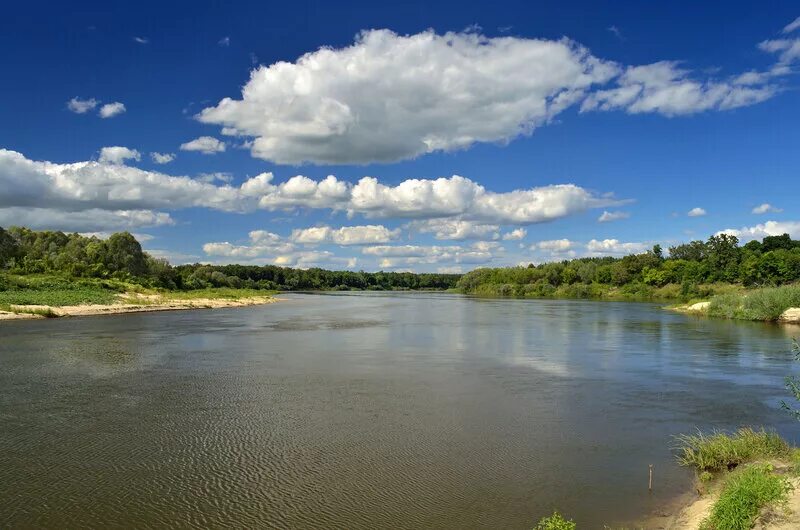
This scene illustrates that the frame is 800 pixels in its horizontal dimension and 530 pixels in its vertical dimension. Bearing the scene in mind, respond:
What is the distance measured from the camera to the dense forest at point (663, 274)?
88.2 m

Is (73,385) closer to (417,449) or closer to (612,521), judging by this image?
(417,449)

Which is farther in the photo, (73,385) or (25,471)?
(73,385)

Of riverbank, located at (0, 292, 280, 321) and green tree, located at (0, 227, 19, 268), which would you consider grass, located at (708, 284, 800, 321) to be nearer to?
riverbank, located at (0, 292, 280, 321)

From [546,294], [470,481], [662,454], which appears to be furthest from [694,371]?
[546,294]

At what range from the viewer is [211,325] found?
42844 millimetres

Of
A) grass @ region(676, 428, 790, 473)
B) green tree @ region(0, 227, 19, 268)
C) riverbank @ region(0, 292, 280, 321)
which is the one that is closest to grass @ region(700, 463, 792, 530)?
grass @ region(676, 428, 790, 473)

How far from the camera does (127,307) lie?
55.7 meters

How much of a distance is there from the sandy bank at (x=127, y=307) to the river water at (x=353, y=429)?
686 inches

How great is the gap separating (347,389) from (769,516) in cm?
1320

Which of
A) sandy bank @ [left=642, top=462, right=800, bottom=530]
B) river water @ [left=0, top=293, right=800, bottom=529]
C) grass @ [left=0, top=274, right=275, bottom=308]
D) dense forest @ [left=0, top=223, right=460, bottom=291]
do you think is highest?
dense forest @ [left=0, top=223, right=460, bottom=291]

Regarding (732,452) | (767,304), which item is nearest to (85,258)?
(767,304)

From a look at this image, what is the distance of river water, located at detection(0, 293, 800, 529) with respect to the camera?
9.21 meters

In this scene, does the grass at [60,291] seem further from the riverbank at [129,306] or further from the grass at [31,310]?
the riverbank at [129,306]

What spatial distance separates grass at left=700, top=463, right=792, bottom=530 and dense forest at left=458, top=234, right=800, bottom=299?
87576mm
